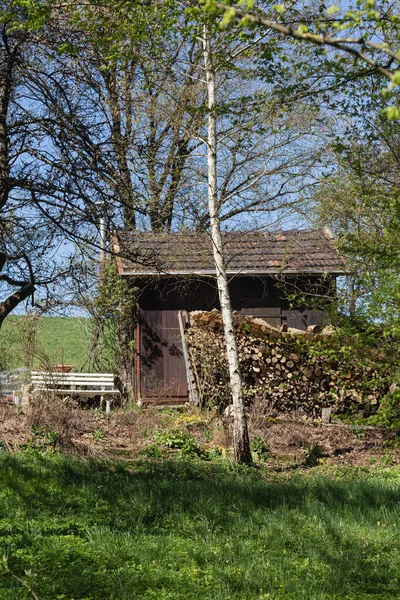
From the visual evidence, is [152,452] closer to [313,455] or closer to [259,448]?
[259,448]

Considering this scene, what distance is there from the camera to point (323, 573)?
16.4ft

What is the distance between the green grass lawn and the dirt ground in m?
1.73

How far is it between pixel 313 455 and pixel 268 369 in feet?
11.1

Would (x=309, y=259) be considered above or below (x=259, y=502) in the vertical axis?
above

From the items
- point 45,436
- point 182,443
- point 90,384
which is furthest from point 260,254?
point 45,436

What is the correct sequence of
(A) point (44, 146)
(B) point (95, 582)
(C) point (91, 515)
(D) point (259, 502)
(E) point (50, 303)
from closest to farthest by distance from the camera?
(B) point (95, 582) < (C) point (91, 515) < (D) point (259, 502) < (A) point (44, 146) < (E) point (50, 303)

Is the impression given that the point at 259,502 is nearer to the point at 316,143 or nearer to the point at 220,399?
the point at 220,399

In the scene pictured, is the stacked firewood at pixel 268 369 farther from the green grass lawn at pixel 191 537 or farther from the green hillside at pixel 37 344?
the green grass lawn at pixel 191 537

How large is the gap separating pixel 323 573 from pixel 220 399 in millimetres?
9015

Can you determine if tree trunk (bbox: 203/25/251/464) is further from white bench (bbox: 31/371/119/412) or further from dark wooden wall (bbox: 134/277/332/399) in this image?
dark wooden wall (bbox: 134/277/332/399)

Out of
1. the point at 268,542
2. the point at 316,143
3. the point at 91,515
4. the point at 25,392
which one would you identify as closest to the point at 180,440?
the point at 25,392

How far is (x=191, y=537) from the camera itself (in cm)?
579

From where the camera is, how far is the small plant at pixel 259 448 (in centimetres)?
1090

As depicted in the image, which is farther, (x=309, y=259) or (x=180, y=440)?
(x=309, y=259)
